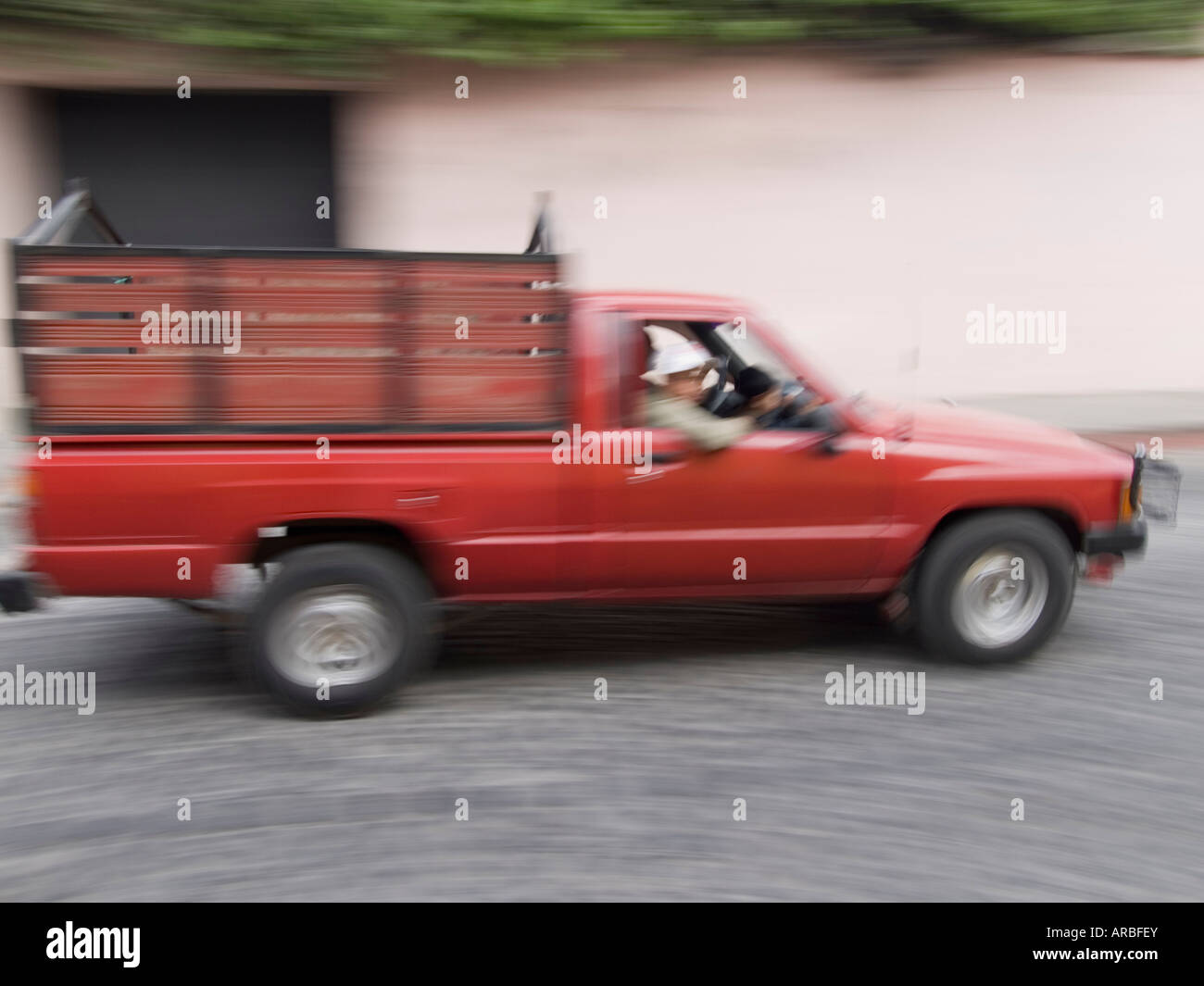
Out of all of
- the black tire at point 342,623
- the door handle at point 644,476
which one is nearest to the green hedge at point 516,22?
the door handle at point 644,476

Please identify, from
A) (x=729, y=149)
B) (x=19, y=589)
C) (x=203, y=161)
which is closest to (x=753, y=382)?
(x=19, y=589)

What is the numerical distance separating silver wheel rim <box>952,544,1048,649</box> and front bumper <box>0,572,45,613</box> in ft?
12.7

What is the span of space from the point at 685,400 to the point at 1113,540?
6.74 ft

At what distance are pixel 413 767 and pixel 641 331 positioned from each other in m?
2.04

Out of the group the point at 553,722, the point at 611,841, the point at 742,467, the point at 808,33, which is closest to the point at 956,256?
the point at 808,33

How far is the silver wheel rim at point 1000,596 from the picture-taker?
5.46m

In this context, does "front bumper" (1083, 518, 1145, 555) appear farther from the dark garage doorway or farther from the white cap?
the dark garage doorway

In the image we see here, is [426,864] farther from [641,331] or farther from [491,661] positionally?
[641,331]

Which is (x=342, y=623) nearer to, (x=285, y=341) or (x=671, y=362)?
(x=285, y=341)

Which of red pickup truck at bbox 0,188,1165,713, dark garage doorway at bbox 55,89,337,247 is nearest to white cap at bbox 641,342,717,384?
red pickup truck at bbox 0,188,1165,713

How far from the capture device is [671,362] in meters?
5.34

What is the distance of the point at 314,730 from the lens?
4.92 m

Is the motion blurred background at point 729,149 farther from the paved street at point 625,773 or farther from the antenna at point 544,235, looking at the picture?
the paved street at point 625,773

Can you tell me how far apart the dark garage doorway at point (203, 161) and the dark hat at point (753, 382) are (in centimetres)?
746
